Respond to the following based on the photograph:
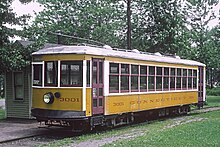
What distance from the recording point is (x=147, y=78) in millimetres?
17109

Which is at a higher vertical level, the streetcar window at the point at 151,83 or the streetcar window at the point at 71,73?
the streetcar window at the point at 71,73

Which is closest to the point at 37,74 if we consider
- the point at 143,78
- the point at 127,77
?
the point at 127,77

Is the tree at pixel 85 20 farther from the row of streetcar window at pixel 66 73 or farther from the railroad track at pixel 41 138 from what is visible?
the row of streetcar window at pixel 66 73

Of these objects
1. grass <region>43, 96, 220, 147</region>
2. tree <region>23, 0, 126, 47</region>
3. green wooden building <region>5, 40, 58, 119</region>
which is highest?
tree <region>23, 0, 126, 47</region>

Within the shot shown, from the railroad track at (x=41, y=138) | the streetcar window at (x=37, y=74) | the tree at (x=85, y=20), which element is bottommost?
the railroad track at (x=41, y=138)

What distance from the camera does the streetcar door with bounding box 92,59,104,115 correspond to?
534 inches

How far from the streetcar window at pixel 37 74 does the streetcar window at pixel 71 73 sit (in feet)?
3.33

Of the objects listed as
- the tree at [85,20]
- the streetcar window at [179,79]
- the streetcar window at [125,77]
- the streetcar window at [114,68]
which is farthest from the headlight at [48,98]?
the tree at [85,20]

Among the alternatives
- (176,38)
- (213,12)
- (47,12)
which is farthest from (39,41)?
(213,12)

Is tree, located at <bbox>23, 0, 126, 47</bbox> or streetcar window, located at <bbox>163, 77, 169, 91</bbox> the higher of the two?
tree, located at <bbox>23, 0, 126, 47</bbox>

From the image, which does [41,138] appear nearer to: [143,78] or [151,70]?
[143,78]

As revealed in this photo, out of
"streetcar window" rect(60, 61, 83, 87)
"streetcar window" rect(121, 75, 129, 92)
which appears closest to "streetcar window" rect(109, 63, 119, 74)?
"streetcar window" rect(121, 75, 129, 92)

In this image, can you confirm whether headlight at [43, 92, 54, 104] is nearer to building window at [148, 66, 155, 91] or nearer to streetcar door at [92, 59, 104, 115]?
streetcar door at [92, 59, 104, 115]

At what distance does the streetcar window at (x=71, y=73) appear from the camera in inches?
523
